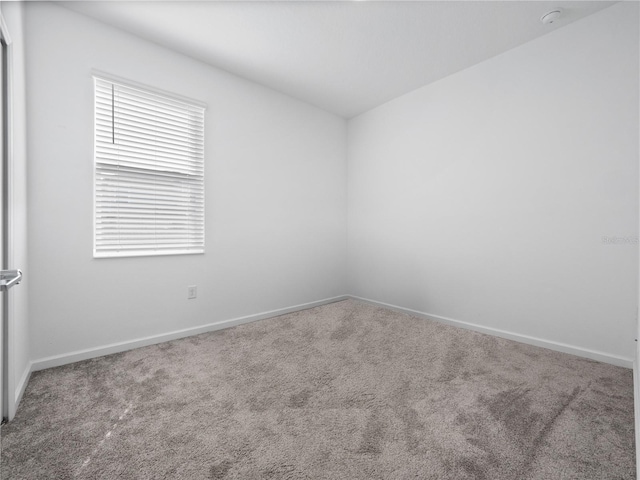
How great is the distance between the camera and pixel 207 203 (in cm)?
293

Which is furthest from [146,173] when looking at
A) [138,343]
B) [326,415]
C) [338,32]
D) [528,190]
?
[528,190]

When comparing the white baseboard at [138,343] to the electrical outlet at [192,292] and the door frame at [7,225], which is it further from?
the door frame at [7,225]

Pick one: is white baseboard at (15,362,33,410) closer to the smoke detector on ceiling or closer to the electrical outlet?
the electrical outlet

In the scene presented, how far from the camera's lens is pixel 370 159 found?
3959 mm

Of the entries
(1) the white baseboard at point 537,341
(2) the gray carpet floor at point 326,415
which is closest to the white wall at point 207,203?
(2) the gray carpet floor at point 326,415

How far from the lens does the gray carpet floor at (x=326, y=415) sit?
125 centimetres

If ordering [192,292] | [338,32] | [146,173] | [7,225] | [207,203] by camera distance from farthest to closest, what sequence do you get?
[207,203]
[192,292]
[146,173]
[338,32]
[7,225]

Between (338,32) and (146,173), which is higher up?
(338,32)

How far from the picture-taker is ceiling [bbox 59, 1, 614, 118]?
218 centimetres

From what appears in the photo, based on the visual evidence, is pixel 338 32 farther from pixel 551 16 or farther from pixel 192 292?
pixel 192 292

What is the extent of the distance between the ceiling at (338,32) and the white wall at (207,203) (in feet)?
0.79

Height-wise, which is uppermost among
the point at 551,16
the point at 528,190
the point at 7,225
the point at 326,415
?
the point at 551,16

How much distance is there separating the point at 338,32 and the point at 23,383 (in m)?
3.32

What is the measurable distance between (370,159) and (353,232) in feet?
3.34
